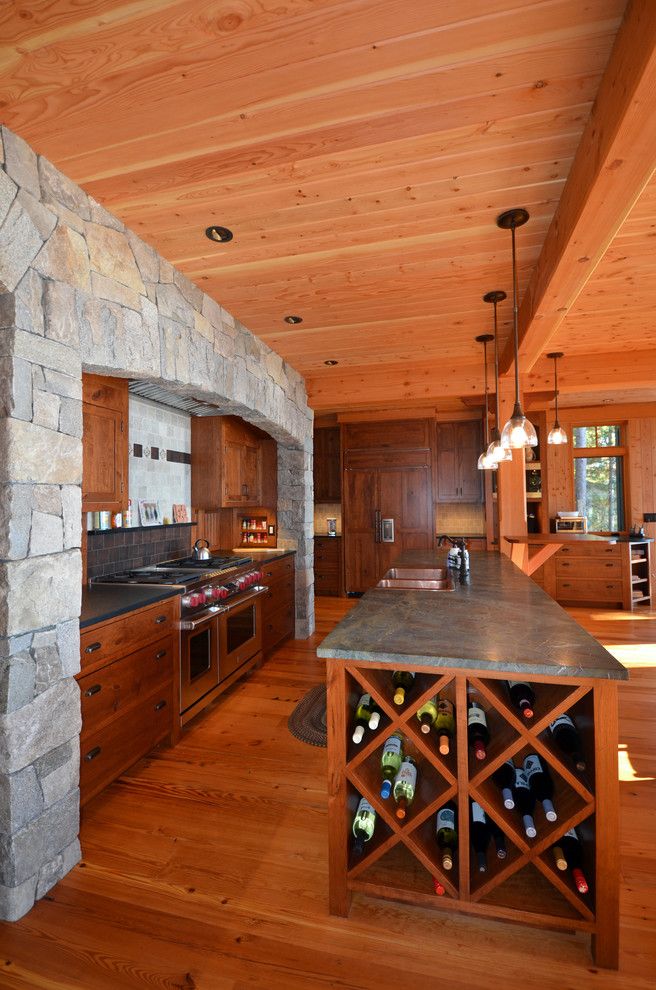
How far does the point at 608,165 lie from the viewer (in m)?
1.45

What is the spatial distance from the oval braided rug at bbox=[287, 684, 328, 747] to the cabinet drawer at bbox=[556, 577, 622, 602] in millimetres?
4061

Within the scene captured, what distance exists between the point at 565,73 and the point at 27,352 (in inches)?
73.1

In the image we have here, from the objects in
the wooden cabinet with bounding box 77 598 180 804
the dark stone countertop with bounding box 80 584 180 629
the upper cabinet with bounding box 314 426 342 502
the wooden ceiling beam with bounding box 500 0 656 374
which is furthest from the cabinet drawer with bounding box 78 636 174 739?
the upper cabinet with bounding box 314 426 342 502

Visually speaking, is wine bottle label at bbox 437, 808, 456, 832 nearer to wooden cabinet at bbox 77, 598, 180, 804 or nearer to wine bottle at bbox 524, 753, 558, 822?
wine bottle at bbox 524, 753, 558, 822

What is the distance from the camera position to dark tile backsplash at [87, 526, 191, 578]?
3197mm

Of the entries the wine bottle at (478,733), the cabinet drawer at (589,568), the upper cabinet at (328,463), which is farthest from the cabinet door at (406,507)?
the wine bottle at (478,733)

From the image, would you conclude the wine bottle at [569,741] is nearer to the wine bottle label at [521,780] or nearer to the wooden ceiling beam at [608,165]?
the wine bottle label at [521,780]

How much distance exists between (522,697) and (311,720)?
1.84 m

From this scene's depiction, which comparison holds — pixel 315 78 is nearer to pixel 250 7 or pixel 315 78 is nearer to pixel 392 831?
pixel 250 7

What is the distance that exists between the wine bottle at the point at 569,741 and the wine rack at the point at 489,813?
0.9 inches

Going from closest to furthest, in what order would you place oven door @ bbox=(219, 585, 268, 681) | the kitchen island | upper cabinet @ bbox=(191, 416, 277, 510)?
the kitchen island
oven door @ bbox=(219, 585, 268, 681)
upper cabinet @ bbox=(191, 416, 277, 510)

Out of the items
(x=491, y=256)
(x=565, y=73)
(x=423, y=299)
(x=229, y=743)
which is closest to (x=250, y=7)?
(x=565, y=73)

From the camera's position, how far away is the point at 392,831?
1.65 m

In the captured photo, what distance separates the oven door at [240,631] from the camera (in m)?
3.38
